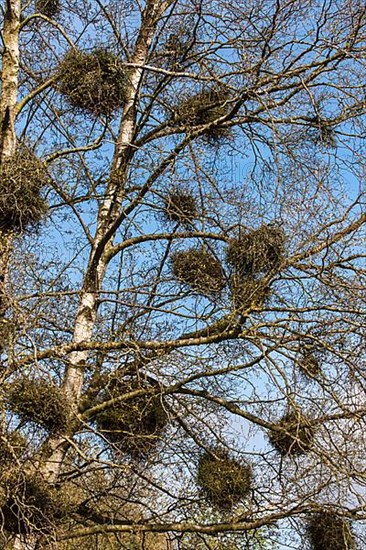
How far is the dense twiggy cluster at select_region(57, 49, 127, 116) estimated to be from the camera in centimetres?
452

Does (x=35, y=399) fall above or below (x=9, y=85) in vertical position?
below

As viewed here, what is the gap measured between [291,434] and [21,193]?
2048mm

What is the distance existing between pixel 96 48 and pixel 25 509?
8.14 ft

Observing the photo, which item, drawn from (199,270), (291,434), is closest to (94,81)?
(199,270)

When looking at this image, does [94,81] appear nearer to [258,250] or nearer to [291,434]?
[258,250]

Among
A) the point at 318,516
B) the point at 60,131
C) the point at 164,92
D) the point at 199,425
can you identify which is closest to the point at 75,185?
the point at 60,131

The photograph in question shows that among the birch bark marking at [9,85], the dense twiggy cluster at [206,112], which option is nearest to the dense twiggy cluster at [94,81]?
the birch bark marking at [9,85]

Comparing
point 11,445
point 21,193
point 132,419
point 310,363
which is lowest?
point 310,363

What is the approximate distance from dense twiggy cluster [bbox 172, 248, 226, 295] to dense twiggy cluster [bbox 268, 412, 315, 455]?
34.9 inches

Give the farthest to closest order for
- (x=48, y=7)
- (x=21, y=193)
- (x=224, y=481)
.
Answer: (x=48, y=7), (x=224, y=481), (x=21, y=193)

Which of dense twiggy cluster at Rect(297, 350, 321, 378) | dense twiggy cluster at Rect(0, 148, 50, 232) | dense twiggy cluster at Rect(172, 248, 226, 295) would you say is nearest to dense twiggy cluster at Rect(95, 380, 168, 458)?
dense twiggy cluster at Rect(172, 248, 226, 295)

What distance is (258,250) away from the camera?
186 inches

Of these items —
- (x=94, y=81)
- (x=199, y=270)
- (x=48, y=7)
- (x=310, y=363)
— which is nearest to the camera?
(x=94, y=81)

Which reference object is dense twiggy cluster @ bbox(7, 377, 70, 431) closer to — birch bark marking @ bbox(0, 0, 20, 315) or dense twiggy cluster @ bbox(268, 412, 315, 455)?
birch bark marking @ bbox(0, 0, 20, 315)
